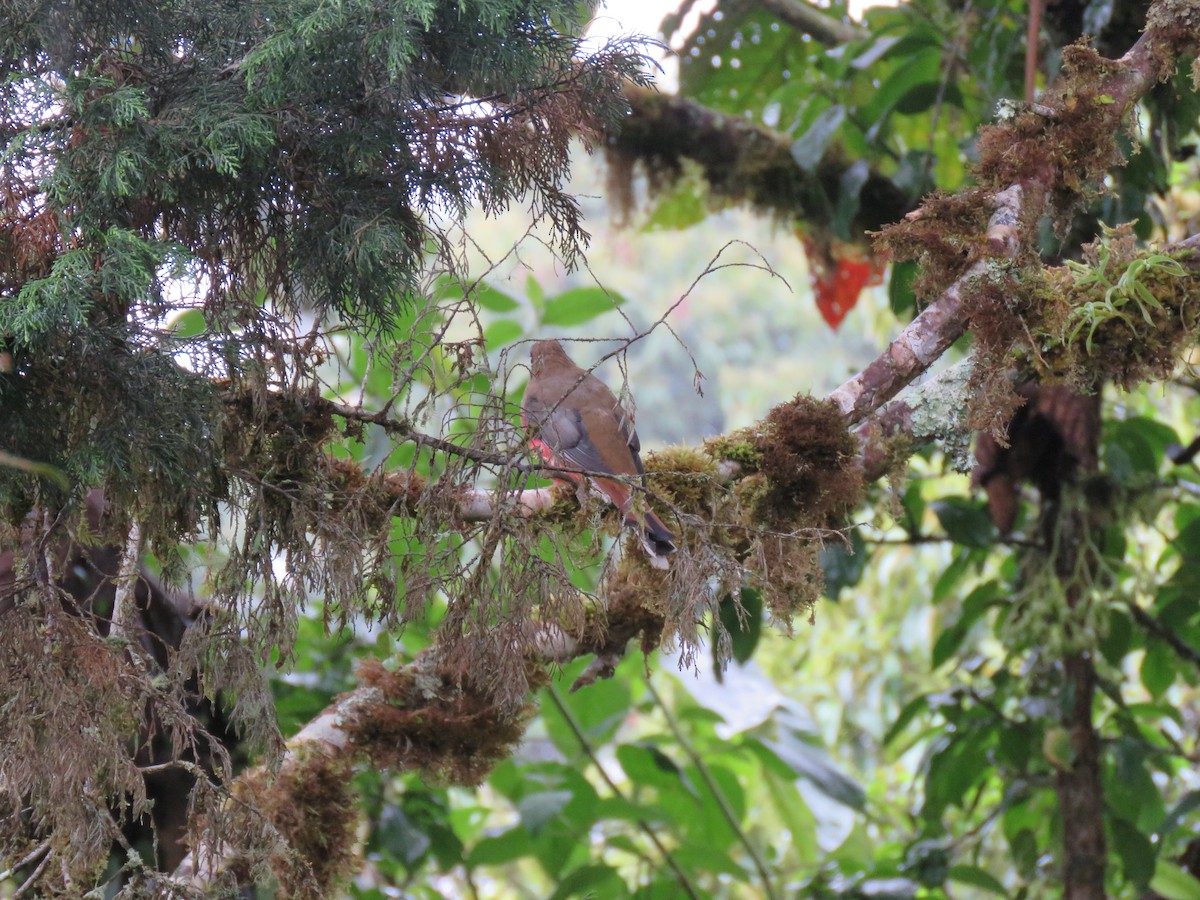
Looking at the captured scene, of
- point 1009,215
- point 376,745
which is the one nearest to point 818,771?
point 376,745

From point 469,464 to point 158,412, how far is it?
451 mm

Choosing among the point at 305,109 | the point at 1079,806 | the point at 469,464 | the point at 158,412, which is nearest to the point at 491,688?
the point at 469,464

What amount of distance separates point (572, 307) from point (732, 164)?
1286mm

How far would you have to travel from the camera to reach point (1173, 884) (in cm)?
290

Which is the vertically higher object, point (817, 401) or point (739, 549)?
point (817, 401)

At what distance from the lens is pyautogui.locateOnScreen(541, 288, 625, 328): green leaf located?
3170mm

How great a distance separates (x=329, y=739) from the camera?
83.3 inches

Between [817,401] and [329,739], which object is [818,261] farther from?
[329,739]

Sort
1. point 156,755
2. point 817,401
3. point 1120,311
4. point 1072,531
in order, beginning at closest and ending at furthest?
point 1120,311 → point 817,401 → point 156,755 → point 1072,531

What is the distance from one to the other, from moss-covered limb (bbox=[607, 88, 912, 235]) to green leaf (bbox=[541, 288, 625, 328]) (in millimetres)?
1095

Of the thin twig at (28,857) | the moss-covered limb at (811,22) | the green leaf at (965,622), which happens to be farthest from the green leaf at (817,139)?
the thin twig at (28,857)

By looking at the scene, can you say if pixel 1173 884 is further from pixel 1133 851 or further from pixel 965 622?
pixel 965 622

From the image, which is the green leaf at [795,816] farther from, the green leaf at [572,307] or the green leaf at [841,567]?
the green leaf at [572,307]

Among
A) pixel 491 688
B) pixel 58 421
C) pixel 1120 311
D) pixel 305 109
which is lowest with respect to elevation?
pixel 491 688
